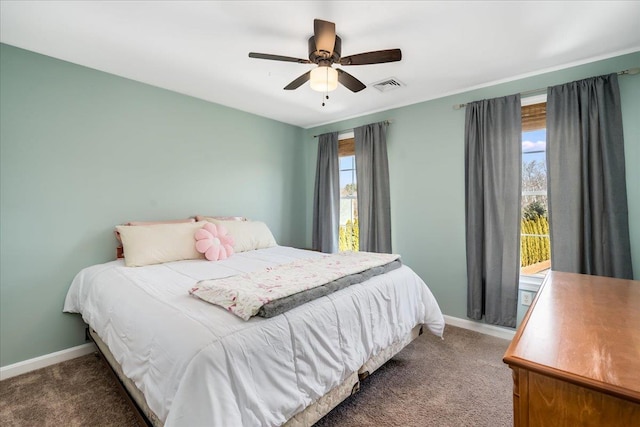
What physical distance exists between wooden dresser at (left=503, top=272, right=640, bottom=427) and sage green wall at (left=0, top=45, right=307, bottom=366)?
3053 mm

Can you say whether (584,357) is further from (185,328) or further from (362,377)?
(185,328)

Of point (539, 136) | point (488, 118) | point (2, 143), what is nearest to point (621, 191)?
point (539, 136)

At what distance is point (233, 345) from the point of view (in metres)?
1.16

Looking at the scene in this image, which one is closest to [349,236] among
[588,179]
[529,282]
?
[529,282]

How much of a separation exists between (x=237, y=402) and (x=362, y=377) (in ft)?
3.06

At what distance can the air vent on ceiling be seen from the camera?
271cm

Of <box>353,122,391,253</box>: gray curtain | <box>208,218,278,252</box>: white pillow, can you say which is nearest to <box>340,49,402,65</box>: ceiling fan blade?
<box>353,122,391,253</box>: gray curtain

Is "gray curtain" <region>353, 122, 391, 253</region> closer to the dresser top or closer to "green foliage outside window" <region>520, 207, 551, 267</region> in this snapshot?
"green foliage outside window" <region>520, 207, 551, 267</region>

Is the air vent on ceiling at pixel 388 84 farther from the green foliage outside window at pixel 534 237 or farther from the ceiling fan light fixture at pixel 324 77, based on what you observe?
the green foliage outside window at pixel 534 237

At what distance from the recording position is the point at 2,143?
2.07m

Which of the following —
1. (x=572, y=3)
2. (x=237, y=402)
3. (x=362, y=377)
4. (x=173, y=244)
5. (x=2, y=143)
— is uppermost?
(x=572, y=3)

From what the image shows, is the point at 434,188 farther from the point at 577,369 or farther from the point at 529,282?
the point at 577,369

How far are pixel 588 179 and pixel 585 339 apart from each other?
1.99m

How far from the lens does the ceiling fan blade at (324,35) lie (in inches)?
63.3
